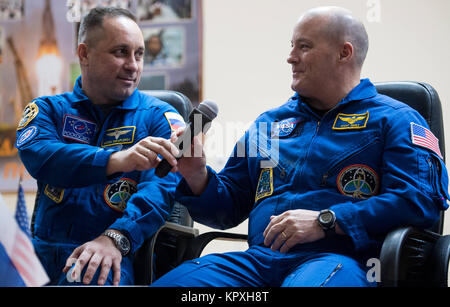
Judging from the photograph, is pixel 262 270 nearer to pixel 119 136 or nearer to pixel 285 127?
pixel 285 127

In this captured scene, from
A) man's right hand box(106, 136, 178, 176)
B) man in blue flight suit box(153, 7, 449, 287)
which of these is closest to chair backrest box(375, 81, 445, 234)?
man in blue flight suit box(153, 7, 449, 287)

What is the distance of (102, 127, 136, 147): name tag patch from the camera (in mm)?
1538

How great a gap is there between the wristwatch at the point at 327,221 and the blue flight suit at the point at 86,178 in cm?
48

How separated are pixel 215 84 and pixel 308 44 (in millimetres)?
1138

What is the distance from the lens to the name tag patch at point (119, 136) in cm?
154

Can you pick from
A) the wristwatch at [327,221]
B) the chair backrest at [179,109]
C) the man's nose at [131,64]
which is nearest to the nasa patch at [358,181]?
the wristwatch at [327,221]

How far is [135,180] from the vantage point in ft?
5.00

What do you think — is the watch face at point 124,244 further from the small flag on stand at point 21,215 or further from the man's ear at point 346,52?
the man's ear at point 346,52

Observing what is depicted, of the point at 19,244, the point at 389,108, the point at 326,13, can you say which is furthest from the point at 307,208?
the point at 19,244

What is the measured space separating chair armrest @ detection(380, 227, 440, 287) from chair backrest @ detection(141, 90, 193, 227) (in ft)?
2.49

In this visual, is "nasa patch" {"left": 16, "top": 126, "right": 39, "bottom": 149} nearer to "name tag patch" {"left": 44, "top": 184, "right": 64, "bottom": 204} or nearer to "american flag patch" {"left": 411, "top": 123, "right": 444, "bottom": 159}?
"name tag patch" {"left": 44, "top": 184, "right": 64, "bottom": 204}

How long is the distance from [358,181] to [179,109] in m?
0.75

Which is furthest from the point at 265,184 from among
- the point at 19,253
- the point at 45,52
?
the point at 45,52

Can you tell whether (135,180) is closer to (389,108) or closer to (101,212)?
(101,212)
